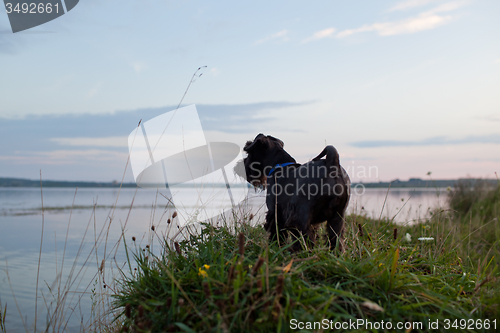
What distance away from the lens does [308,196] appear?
3.26 m

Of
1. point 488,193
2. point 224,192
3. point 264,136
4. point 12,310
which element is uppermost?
point 264,136

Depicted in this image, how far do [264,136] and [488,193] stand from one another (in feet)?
37.5

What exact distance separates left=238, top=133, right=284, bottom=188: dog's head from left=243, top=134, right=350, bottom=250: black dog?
0.15 m

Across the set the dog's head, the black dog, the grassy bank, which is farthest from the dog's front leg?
the dog's head

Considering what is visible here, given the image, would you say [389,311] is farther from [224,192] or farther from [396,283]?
[224,192]

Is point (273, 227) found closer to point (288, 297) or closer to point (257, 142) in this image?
point (257, 142)

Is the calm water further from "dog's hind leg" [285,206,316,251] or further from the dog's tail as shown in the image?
the dog's tail

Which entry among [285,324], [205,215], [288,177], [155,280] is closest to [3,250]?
[205,215]

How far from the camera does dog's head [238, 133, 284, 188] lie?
3.94m

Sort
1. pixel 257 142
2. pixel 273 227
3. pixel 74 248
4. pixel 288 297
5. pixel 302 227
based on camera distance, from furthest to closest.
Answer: pixel 74 248
pixel 257 142
pixel 273 227
pixel 302 227
pixel 288 297

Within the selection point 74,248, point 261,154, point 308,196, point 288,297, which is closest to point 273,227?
point 308,196

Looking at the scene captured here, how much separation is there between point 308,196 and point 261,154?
3.35 ft

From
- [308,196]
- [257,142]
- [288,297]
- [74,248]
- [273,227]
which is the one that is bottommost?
[74,248]

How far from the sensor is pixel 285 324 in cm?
208
